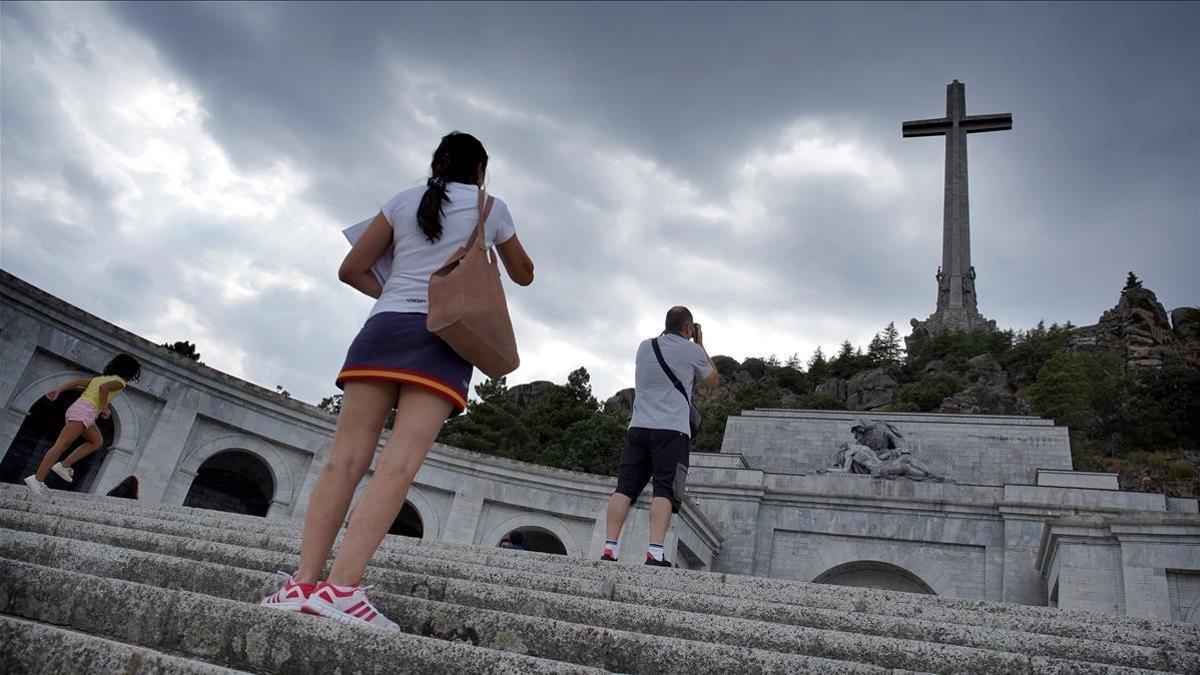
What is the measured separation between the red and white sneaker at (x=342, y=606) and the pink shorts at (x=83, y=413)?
7483 millimetres

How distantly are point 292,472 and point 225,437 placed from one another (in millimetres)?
1687

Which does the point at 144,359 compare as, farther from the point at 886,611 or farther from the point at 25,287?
the point at 886,611

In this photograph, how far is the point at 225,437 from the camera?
59.8 ft

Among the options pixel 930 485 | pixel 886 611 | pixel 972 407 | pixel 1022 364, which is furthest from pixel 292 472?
pixel 1022 364

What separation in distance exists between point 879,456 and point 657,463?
16.7 meters

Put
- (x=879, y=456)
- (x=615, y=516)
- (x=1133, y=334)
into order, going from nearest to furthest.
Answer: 1. (x=615, y=516)
2. (x=879, y=456)
3. (x=1133, y=334)

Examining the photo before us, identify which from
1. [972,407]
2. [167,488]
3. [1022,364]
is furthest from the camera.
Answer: [1022,364]

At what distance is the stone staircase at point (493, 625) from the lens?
2.71 metres

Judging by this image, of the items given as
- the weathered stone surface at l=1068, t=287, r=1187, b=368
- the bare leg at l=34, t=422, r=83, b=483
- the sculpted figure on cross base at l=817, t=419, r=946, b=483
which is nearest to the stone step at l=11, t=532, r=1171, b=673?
the bare leg at l=34, t=422, r=83, b=483

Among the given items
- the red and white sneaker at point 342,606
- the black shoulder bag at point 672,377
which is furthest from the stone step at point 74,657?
the black shoulder bag at point 672,377

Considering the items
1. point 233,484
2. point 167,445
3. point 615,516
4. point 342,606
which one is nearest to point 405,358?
point 342,606

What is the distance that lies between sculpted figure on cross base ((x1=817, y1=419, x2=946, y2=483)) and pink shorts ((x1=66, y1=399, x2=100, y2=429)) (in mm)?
17072

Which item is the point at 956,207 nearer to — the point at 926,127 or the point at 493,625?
the point at 926,127

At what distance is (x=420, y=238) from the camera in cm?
371
